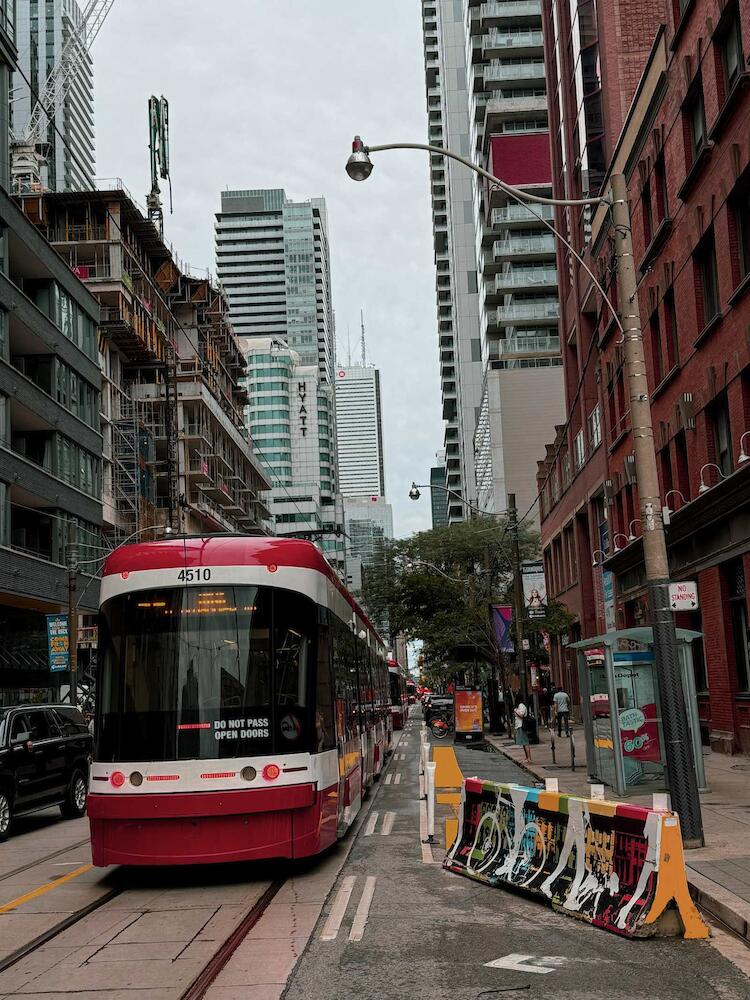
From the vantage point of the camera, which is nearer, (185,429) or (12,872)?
(12,872)

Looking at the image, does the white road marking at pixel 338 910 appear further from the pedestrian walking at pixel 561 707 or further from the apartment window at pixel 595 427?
the apartment window at pixel 595 427

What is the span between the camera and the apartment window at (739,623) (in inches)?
898

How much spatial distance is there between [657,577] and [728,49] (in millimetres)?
14139

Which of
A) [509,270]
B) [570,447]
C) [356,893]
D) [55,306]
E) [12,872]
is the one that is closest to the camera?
[356,893]

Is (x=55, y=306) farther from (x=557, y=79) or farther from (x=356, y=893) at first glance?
(x=356, y=893)

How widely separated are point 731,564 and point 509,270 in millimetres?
66890

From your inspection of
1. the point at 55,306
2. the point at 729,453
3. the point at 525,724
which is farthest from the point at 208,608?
the point at 55,306

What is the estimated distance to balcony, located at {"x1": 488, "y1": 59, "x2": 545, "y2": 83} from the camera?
292ft

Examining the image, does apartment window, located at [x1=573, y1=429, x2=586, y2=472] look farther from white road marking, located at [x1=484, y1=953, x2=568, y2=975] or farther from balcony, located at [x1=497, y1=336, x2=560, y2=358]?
balcony, located at [x1=497, y1=336, x2=560, y2=358]

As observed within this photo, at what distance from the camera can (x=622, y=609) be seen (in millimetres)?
35188

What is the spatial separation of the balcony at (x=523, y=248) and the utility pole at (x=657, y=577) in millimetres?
73910

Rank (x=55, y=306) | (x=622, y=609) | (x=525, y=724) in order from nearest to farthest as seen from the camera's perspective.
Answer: (x=525, y=724) → (x=622, y=609) → (x=55, y=306)

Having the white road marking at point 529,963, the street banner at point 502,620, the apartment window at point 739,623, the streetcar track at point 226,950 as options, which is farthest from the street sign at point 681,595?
the street banner at point 502,620

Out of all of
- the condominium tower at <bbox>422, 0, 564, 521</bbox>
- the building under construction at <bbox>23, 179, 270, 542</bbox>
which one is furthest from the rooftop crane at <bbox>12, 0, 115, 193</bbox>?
the condominium tower at <bbox>422, 0, 564, 521</bbox>
